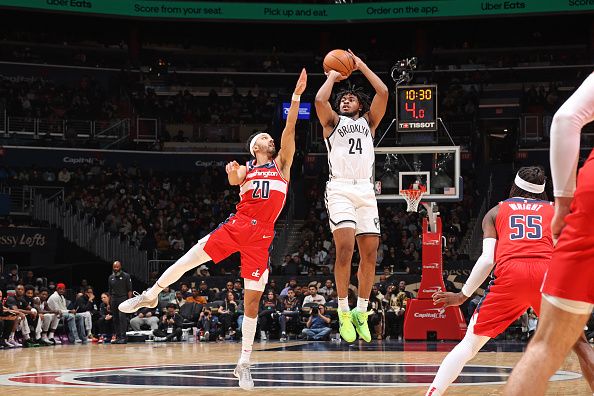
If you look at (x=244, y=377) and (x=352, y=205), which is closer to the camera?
(x=244, y=377)

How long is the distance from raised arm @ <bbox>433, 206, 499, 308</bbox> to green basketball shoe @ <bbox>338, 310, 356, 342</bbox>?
7.12 feet

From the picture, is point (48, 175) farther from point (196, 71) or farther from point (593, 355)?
point (593, 355)

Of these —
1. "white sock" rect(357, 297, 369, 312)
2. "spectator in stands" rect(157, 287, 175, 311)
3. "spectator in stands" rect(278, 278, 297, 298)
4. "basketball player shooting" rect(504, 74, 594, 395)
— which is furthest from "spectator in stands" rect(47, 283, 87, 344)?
"basketball player shooting" rect(504, 74, 594, 395)

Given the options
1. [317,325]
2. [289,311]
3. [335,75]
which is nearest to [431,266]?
[317,325]

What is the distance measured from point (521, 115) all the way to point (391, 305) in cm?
1308

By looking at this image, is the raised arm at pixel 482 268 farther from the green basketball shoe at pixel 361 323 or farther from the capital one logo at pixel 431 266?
the capital one logo at pixel 431 266

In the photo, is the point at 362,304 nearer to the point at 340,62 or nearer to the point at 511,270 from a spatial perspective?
the point at 340,62

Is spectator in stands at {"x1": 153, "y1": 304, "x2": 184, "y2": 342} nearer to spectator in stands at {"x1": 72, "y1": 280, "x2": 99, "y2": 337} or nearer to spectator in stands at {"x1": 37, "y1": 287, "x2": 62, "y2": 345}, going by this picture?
spectator in stands at {"x1": 72, "y1": 280, "x2": 99, "y2": 337}

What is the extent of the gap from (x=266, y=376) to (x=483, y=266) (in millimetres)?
4478

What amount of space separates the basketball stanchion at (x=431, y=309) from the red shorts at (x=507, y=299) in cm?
1230

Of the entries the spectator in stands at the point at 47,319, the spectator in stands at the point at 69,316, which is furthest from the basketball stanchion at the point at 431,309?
the spectator in stands at the point at 47,319

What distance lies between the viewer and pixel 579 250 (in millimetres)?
3682

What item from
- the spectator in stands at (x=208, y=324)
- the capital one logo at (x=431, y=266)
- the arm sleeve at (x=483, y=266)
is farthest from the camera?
the spectator in stands at (x=208, y=324)

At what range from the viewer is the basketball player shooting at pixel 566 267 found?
3656 mm
